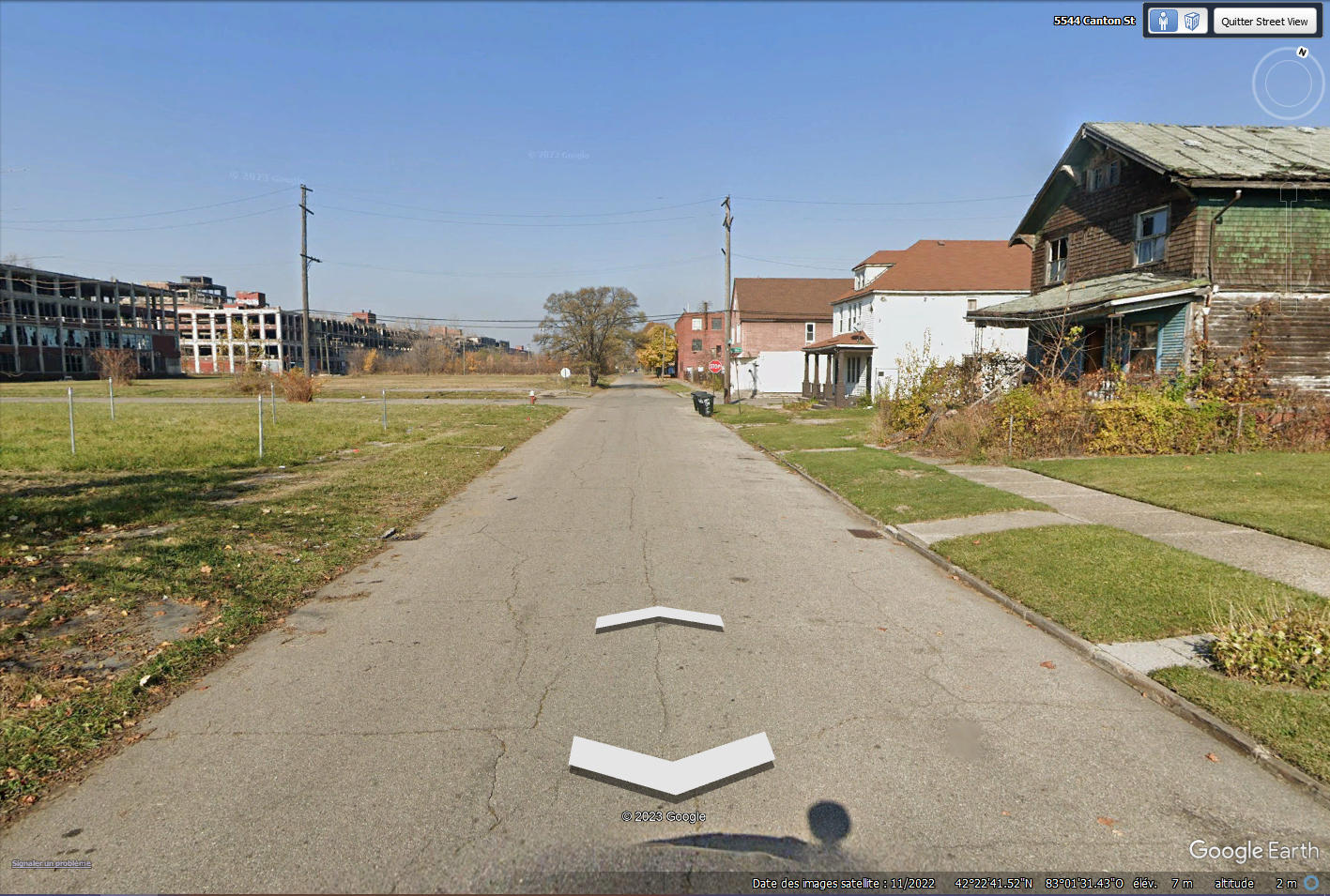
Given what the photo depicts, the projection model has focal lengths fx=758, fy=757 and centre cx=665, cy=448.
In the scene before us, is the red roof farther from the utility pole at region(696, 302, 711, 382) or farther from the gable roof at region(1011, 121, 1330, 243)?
the utility pole at region(696, 302, 711, 382)

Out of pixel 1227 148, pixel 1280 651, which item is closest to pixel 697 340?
pixel 1227 148

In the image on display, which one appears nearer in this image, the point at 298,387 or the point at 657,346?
the point at 298,387

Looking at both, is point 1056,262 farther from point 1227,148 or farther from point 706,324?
point 706,324

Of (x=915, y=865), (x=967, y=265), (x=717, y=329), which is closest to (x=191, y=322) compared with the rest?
(x=717, y=329)

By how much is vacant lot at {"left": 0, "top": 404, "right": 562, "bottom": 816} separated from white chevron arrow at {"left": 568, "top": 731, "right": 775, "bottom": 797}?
278 cm

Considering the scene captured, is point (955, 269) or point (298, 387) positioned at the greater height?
point (955, 269)

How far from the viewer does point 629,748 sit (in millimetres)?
4188

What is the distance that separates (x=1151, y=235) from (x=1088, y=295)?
88.2 inches

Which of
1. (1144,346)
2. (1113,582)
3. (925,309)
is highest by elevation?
(925,309)

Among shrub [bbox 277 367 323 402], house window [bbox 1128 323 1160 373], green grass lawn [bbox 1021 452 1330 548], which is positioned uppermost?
house window [bbox 1128 323 1160 373]

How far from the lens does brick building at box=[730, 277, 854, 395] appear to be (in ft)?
199

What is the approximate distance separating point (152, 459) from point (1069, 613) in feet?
55.3

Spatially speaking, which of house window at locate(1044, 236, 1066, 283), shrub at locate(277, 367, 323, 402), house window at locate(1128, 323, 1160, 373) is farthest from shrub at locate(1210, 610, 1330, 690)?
shrub at locate(277, 367, 323, 402)

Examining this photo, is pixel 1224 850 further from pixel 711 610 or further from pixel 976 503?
pixel 976 503
